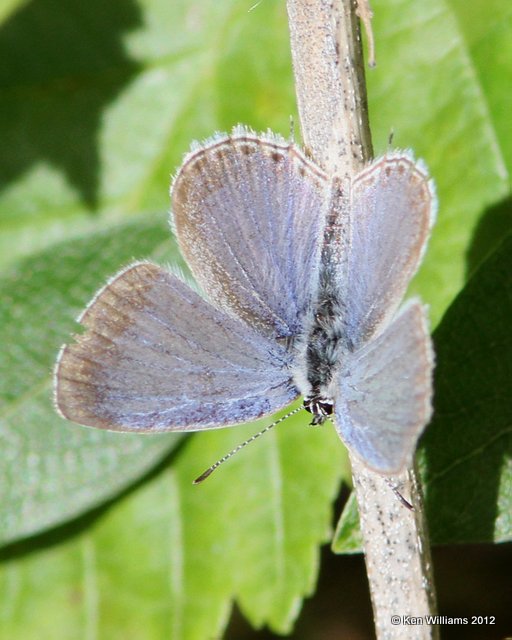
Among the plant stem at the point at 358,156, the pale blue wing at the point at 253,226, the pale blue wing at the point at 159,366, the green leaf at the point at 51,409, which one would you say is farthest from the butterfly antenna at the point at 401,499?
the green leaf at the point at 51,409

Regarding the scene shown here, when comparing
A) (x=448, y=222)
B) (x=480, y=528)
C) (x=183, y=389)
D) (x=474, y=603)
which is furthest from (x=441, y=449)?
(x=474, y=603)

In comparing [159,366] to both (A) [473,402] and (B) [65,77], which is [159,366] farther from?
(B) [65,77]

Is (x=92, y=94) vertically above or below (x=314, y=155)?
above

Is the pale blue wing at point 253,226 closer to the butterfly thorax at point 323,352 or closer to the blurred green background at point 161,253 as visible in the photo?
the butterfly thorax at point 323,352

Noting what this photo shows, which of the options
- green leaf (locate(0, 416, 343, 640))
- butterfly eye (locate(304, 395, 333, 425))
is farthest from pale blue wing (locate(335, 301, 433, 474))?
green leaf (locate(0, 416, 343, 640))

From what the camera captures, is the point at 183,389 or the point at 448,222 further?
the point at 448,222

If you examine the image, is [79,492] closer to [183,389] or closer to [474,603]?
[183,389]

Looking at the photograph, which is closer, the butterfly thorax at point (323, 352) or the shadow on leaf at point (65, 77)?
the butterfly thorax at point (323, 352)

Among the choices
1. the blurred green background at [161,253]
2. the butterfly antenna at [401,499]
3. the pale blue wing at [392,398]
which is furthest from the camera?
the blurred green background at [161,253]
